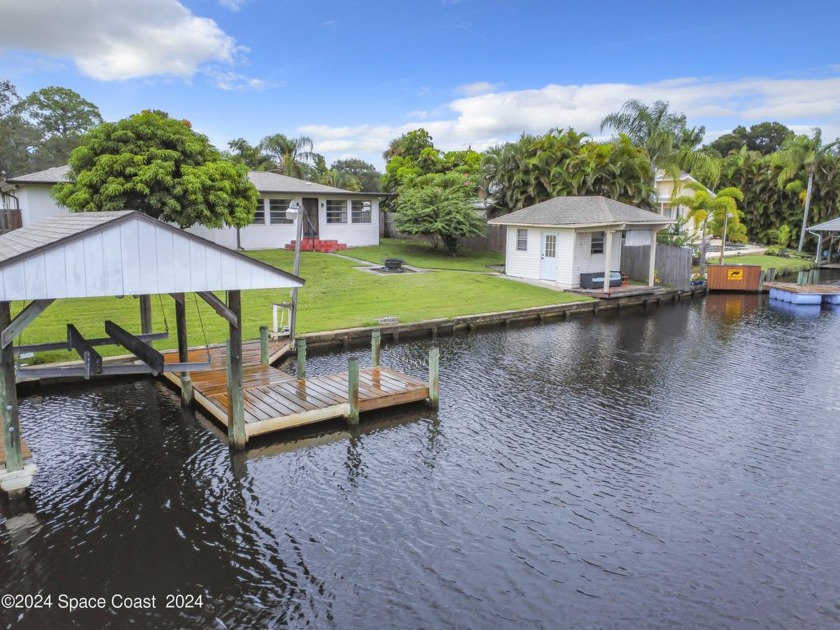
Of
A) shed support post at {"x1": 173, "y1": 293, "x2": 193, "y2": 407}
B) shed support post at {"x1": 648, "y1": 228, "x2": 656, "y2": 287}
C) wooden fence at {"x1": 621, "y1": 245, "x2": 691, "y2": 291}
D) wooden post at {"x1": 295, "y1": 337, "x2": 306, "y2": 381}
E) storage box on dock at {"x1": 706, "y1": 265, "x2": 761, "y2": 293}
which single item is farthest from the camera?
storage box on dock at {"x1": 706, "y1": 265, "x2": 761, "y2": 293}

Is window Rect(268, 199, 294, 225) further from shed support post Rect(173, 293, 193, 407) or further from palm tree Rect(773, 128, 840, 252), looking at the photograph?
palm tree Rect(773, 128, 840, 252)

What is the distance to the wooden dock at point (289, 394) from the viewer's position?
38.6ft

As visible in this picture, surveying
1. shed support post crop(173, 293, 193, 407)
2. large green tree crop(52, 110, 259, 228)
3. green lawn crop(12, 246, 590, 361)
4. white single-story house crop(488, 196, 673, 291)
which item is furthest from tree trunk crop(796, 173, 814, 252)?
shed support post crop(173, 293, 193, 407)

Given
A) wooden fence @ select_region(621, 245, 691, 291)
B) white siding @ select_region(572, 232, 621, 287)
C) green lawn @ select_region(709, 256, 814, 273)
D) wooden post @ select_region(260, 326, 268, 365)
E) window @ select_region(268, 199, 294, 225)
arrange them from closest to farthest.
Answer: wooden post @ select_region(260, 326, 268, 365) → white siding @ select_region(572, 232, 621, 287) → wooden fence @ select_region(621, 245, 691, 291) → window @ select_region(268, 199, 294, 225) → green lawn @ select_region(709, 256, 814, 273)

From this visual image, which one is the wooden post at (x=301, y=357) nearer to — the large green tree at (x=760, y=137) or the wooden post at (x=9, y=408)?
the wooden post at (x=9, y=408)

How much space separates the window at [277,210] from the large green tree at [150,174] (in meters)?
10.4

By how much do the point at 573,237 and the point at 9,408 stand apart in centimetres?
2469

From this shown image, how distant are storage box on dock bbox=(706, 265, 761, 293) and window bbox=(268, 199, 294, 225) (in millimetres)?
24472

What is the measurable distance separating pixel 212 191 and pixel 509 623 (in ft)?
64.8

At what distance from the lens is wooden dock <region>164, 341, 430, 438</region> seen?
→ 464 inches

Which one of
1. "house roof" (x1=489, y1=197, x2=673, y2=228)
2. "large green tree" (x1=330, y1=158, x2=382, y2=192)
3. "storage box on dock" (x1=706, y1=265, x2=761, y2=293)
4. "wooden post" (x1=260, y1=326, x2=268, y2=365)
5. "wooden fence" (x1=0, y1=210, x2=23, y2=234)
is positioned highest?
"large green tree" (x1=330, y1=158, x2=382, y2=192)

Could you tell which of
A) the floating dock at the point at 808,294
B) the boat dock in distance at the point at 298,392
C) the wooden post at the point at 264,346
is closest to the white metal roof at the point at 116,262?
the boat dock in distance at the point at 298,392

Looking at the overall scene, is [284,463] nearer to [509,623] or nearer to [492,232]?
[509,623]

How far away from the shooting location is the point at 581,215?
94.9ft
